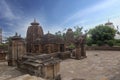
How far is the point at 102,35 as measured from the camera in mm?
24938

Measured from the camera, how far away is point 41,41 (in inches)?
559

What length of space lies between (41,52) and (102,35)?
1507cm

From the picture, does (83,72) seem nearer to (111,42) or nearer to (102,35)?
(111,42)

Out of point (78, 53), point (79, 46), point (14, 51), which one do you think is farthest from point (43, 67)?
point (79, 46)

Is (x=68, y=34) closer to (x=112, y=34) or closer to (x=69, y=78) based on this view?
(x=112, y=34)

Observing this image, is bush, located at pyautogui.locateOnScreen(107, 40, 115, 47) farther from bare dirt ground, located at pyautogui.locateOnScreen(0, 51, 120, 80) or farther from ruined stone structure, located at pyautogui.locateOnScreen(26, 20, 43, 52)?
bare dirt ground, located at pyautogui.locateOnScreen(0, 51, 120, 80)

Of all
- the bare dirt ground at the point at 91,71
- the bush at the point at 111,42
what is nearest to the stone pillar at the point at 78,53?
the bare dirt ground at the point at 91,71

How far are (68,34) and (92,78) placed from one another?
18.4m

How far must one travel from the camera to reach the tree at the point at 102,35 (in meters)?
24.8

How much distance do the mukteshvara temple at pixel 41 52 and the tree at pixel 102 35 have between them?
5216 mm

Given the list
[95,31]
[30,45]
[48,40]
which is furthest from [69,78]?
[95,31]

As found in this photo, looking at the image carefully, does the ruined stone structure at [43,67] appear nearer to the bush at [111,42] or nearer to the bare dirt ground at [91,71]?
the bare dirt ground at [91,71]

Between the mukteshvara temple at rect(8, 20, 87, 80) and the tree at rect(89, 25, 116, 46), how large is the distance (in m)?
5.22

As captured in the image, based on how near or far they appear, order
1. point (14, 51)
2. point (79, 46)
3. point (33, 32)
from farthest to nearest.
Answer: point (33, 32)
point (79, 46)
point (14, 51)
